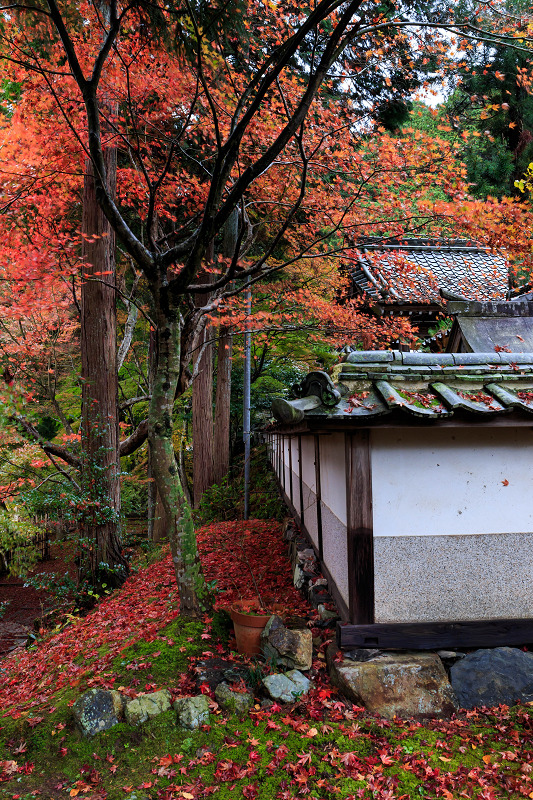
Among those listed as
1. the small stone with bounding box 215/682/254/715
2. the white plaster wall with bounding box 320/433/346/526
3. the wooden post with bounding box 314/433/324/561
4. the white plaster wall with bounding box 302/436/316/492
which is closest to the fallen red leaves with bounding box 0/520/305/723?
the wooden post with bounding box 314/433/324/561

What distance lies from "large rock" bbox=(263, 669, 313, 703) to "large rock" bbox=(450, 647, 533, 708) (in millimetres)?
1493

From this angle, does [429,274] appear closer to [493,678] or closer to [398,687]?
[493,678]

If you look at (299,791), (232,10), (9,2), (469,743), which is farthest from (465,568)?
(9,2)

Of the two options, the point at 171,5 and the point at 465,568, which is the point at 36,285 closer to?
the point at 171,5

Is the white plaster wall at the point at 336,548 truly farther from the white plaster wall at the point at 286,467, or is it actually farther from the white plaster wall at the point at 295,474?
the white plaster wall at the point at 286,467

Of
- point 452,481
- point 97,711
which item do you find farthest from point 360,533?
point 97,711

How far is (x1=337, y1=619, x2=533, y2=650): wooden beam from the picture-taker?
16.4 feet

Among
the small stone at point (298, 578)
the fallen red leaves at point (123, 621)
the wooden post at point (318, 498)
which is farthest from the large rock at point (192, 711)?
the wooden post at point (318, 498)

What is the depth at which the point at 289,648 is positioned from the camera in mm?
5148

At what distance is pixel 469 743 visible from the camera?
4.25 m

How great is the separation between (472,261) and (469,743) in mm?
14927

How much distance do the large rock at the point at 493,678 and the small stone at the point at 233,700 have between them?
205 centimetres

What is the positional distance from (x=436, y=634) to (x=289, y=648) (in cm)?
153

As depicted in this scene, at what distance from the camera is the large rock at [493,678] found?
4.77 meters
